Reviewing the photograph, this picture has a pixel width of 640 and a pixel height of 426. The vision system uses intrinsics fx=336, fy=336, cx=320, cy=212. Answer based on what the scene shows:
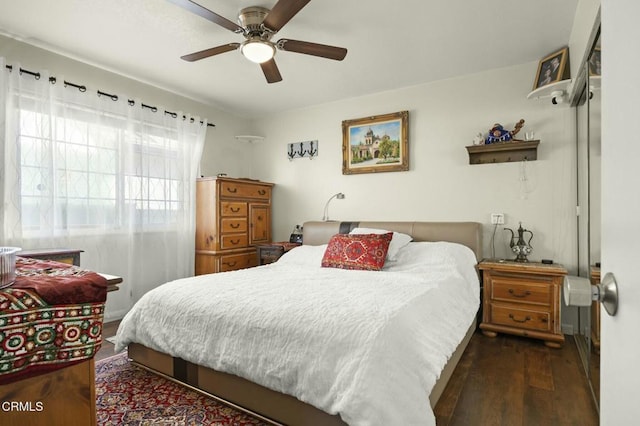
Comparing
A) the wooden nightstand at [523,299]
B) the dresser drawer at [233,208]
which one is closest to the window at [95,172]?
the dresser drawer at [233,208]

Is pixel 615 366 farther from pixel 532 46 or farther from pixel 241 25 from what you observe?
pixel 532 46

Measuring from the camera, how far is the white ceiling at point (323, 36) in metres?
2.34

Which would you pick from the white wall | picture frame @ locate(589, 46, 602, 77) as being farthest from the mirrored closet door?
the white wall

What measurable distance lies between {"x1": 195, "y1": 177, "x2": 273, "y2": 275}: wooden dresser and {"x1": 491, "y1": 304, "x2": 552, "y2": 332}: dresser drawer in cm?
280

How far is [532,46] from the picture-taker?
2.88m

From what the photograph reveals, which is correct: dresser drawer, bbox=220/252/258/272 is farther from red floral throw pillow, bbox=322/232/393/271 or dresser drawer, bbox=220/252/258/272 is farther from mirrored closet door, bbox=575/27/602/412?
mirrored closet door, bbox=575/27/602/412

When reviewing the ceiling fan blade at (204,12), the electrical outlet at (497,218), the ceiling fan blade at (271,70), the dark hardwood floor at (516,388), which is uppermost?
the ceiling fan blade at (204,12)

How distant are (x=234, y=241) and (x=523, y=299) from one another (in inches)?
120

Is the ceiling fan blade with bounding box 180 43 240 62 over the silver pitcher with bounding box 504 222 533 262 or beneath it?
over

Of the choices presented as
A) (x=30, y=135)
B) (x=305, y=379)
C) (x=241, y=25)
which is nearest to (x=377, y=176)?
(x=241, y=25)

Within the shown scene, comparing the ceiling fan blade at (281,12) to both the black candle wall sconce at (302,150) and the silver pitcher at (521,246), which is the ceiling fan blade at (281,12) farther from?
the silver pitcher at (521,246)

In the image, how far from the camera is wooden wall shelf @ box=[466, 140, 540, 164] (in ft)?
10.1

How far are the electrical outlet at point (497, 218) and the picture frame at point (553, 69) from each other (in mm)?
1184

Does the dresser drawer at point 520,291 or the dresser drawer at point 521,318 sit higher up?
the dresser drawer at point 520,291
